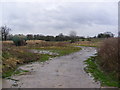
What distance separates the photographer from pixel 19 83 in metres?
8.16

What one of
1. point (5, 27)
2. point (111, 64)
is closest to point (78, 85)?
point (111, 64)

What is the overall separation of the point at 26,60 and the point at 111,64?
29.6 ft

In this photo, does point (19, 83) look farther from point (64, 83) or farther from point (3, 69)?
point (3, 69)

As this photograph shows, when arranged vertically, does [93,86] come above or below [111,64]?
below

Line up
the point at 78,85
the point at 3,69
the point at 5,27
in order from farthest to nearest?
1. the point at 5,27
2. the point at 3,69
3. the point at 78,85

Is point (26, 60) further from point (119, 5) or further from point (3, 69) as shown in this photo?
point (119, 5)

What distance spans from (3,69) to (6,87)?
3508 millimetres

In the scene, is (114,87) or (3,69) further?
(3,69)

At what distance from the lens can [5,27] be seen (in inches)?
2388

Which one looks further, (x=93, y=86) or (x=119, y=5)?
(x=119, y=5)

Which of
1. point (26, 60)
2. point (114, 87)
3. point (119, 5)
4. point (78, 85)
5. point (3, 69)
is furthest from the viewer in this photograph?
point (26, 60)

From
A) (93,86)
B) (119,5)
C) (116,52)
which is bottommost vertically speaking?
(93,86)

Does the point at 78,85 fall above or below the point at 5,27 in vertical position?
below

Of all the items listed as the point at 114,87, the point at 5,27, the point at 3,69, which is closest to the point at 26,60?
the point at 3,69
